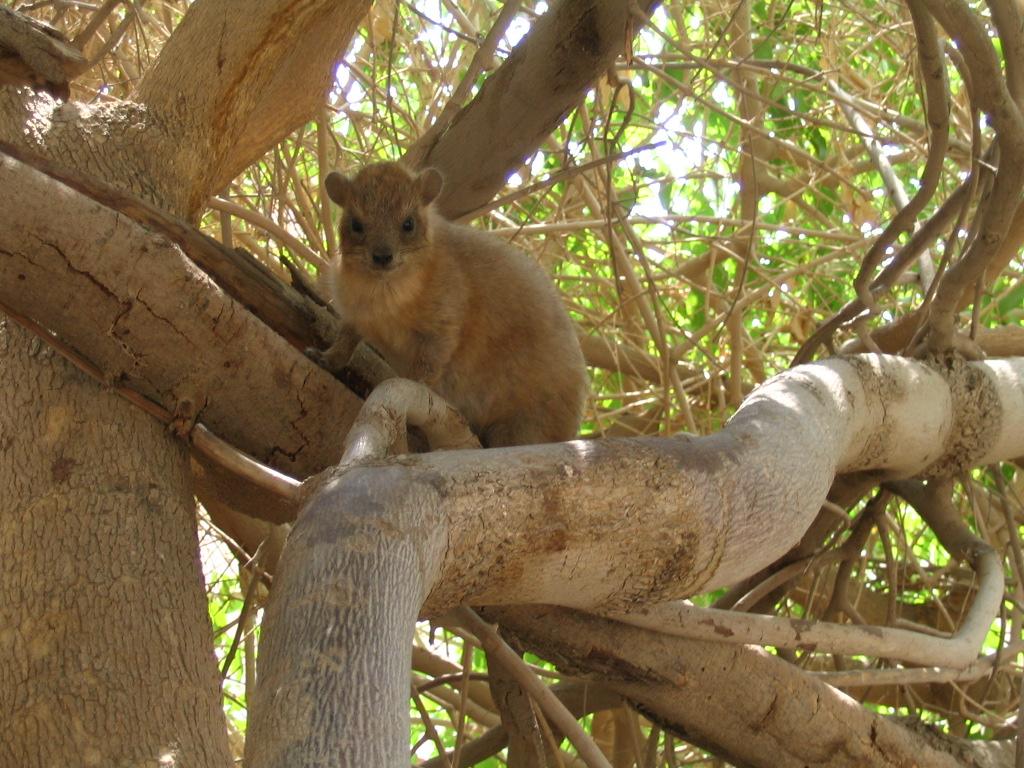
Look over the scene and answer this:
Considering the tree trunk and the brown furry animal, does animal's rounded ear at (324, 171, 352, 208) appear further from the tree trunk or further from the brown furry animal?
the tree trunk

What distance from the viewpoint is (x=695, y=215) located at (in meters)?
4.98

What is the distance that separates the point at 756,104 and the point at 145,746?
3960 millimetres

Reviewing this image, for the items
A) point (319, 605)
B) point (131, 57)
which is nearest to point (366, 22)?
point (131, 57)

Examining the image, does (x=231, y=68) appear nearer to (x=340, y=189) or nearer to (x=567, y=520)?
(x=340, y=189)

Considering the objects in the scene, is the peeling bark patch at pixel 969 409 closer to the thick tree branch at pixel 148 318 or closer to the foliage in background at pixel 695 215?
the foliage in background at pixel 695 215

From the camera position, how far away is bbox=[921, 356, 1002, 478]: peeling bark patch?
10.2 feet

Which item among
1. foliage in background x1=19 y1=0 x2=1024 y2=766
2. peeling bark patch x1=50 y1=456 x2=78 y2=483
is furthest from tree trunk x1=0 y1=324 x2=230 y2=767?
foliage in background x1=19 y1=0 x2=1024 y2=766

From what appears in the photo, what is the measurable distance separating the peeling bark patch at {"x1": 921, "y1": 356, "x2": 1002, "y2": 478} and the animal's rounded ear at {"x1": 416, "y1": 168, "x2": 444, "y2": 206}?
1.47m

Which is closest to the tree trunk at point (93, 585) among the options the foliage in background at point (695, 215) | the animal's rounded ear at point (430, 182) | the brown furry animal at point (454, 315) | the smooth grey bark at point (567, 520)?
the smooth grey bark at point (567, 520)

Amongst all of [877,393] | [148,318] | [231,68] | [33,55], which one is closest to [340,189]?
[231,68]

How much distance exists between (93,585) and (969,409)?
7.58 feet

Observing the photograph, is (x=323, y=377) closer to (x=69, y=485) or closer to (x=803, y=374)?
(x=69, y=485)

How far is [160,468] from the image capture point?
89.0 inches

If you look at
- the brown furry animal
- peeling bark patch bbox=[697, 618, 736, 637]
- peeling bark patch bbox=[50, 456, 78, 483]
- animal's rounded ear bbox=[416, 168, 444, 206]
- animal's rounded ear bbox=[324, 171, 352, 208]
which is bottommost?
peeling bark patch bbox=[697, 618, 736, 637]
